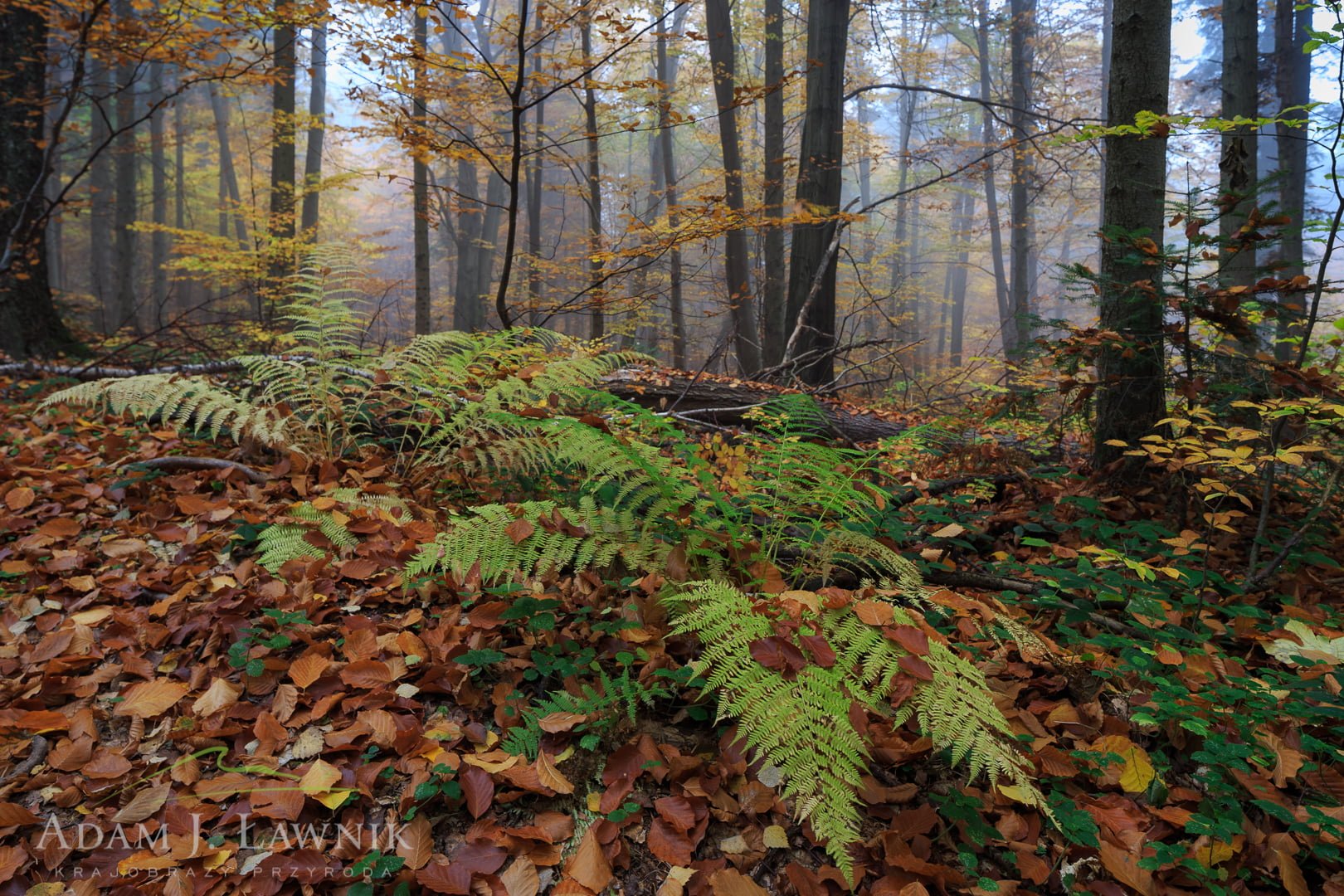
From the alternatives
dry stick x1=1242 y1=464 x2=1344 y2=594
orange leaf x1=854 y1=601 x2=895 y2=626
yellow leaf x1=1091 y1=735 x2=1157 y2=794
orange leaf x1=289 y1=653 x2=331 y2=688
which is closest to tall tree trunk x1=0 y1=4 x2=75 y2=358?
orange leaf x1=289 y1=653 x2=331 y2=688

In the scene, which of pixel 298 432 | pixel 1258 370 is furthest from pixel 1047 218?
pixel 298 432

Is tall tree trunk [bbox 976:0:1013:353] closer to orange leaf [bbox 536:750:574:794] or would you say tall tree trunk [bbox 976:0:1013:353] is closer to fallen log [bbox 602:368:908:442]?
fallen log [bbox 602:368:908:442]

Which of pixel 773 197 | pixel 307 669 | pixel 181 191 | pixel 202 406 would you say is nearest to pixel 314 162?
pixel 181 191

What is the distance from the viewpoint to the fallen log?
5246mm

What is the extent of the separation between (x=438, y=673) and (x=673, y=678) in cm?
72

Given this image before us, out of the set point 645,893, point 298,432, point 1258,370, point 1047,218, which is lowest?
point 645,893

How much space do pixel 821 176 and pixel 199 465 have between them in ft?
19.8

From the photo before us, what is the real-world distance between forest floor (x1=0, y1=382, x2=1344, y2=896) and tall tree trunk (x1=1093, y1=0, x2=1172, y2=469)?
1097mm

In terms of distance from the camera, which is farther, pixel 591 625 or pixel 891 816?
pixel 591 625

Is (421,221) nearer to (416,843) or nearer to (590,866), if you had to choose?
(416,843)

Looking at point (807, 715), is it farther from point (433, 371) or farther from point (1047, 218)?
point (1047, 218)

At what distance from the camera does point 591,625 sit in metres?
2.06

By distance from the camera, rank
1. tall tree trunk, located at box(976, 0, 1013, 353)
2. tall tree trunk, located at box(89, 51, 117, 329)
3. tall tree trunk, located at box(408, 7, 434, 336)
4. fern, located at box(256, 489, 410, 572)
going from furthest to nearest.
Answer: tall tree trunk, located at box(976, 0, 1013, 353) < tall tree trunk, located at box(89, 51, 117, 329) < tall tree trunk, located at box(408, 7, 434, 336) < fern, located at box(256, 489, 410, 572)

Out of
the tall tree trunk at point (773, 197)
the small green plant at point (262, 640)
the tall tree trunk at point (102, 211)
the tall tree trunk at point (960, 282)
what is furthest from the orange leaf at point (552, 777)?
the tall tree trunk at point (960, 282)
